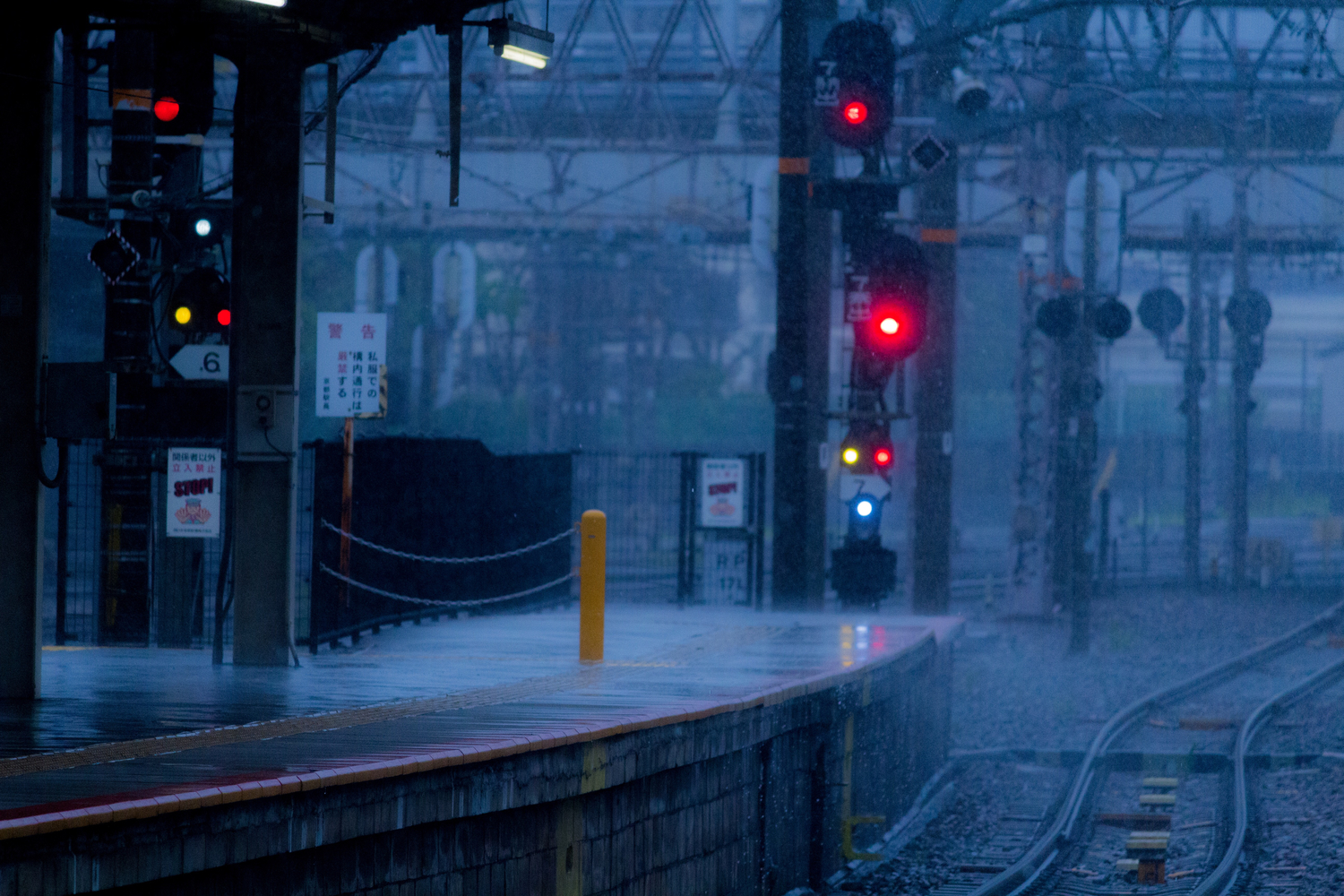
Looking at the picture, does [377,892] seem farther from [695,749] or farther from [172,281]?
[172,281]

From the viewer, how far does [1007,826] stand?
14.5 metres

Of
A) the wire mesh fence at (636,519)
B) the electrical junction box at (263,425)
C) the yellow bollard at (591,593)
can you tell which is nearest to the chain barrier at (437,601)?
the electrical junction box at (263,425)

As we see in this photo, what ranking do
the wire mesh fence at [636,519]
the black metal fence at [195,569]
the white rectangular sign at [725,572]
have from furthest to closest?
the wire mesh fence at [636,519] → the white rectangular sign at [725,572] → the black metal fence at [195,569]

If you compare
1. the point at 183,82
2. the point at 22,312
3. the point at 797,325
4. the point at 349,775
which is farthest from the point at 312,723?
the point at 797,325

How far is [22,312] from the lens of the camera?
393 inches

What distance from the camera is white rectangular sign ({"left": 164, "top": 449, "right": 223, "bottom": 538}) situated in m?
14.2

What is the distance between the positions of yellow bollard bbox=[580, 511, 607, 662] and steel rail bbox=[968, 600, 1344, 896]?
118 inches

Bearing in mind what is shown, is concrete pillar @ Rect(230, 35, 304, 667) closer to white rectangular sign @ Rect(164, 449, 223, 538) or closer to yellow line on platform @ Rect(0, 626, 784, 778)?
yellow line on platform @ Rect(0, 626, 784, 778)

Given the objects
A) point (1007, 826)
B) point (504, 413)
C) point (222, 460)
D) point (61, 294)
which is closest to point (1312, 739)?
point (1007, 826)

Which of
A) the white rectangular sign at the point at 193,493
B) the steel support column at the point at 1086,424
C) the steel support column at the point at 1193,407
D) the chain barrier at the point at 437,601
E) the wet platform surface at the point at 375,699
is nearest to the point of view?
the wet platform surface at the point at 375,699

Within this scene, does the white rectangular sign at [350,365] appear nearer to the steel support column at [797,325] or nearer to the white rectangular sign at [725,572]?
the steel support column at [797,325]

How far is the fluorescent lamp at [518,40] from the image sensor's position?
38.9ft

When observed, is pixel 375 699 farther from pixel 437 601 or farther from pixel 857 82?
pixel 857 82

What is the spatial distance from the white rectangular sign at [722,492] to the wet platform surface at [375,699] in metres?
3.17
